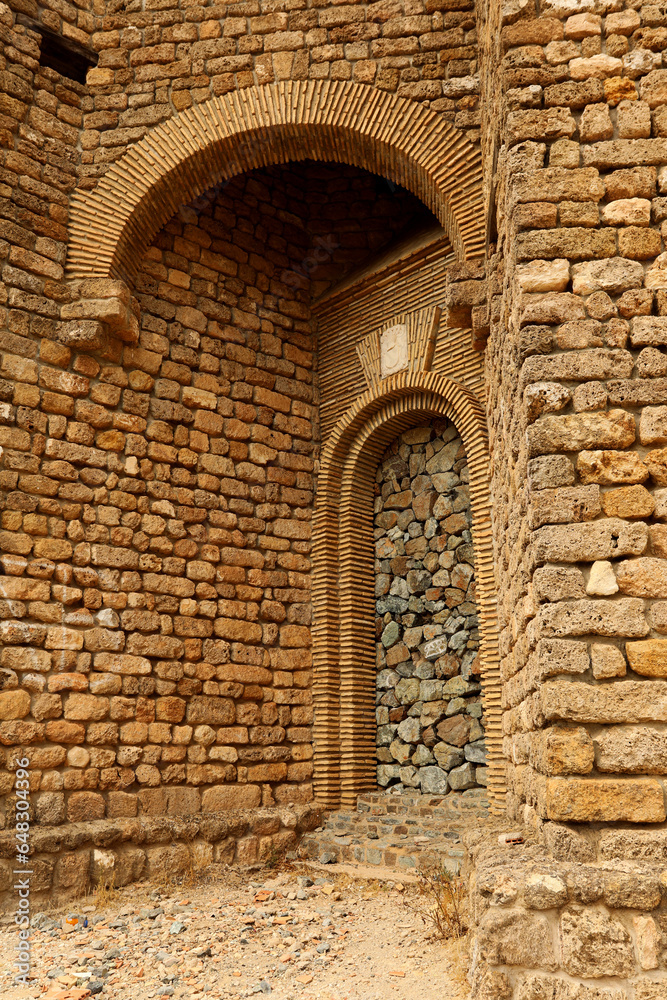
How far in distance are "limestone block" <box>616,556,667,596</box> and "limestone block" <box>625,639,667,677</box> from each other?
17 centimetres

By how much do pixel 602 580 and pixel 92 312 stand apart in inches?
168

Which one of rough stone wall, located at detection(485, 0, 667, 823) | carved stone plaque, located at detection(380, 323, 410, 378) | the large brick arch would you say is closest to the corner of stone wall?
rough stone wall, located at detection(485, 0, 667, 823)

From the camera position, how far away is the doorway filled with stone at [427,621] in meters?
5.96

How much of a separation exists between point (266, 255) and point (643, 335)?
4790 mm

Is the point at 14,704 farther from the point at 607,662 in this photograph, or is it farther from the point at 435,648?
the point at 607,662

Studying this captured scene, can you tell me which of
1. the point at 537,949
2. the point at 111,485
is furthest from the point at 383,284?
the point at 537,949

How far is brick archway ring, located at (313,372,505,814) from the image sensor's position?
6312 millimetres

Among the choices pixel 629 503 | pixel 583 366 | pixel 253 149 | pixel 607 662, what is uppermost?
pixel 253 149

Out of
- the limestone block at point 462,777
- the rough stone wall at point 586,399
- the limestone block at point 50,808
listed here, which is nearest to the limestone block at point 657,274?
the rough stone wall at point 586,399

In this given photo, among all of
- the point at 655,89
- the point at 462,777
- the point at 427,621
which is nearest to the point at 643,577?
the point at 655,89

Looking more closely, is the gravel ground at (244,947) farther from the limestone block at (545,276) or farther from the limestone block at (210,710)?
the limestone block at (545,276)

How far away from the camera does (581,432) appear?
9.89 ft

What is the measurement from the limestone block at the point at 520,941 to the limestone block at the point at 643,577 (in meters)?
1.11

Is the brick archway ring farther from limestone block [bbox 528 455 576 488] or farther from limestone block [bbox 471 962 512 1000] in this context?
limestone block [bbox 471 962 512 1000]
